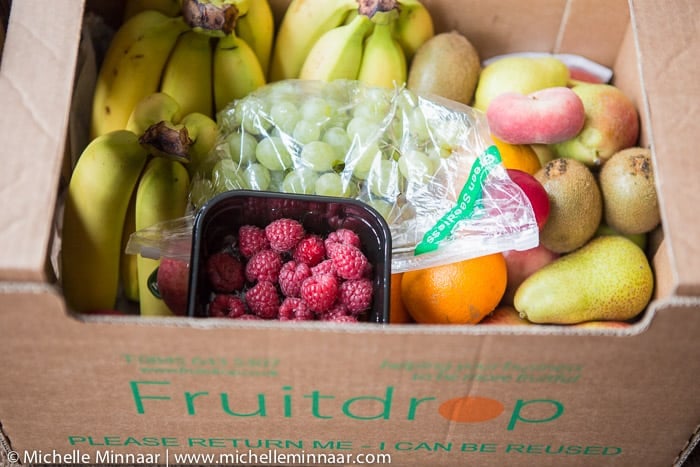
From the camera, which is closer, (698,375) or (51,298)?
(51,298)

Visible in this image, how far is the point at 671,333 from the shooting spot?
0.61 meters

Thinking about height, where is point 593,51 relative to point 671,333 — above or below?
above

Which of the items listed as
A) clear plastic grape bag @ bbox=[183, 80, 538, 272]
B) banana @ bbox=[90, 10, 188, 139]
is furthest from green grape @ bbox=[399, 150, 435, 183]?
banana @ bbox=[90, 10, 188, 139]

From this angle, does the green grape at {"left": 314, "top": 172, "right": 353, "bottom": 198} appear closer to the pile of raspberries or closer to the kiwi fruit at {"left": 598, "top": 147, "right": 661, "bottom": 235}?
the pile of raspberries

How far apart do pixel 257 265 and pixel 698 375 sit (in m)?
0.43

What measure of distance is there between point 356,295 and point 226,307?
13 cm

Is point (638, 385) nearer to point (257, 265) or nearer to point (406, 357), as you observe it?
point (406, 357)

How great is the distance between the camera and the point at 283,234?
0.72 meters

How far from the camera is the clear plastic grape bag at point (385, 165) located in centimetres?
80

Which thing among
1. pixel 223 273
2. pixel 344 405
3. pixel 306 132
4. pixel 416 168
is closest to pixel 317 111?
pixel 306 132

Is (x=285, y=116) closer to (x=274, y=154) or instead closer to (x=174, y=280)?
(x=274, y=154)

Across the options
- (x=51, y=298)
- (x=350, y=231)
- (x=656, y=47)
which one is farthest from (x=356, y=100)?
(x=51, y=298)

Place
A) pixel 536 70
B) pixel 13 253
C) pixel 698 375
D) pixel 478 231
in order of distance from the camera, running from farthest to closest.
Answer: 1. pixel 536 70
2. pixel 478 231
3. pixel 698 375
4. pixel 13 253

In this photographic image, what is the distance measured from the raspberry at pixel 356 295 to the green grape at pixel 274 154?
189 millimetres
